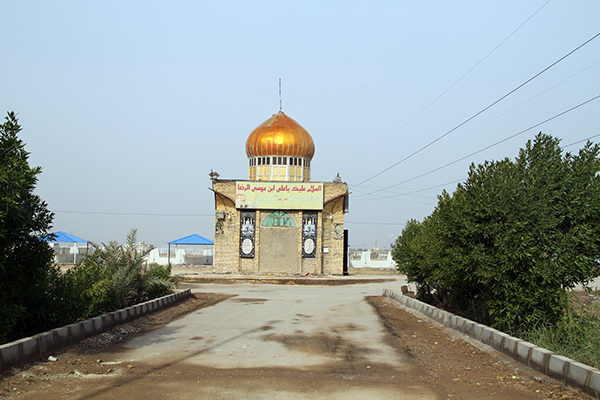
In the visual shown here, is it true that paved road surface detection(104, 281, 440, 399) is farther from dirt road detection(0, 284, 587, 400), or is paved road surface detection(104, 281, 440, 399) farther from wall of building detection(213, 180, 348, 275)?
wall of building detection(213, 180, 348, 275)

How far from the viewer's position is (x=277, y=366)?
7492 millimetres

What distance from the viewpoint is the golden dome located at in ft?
120

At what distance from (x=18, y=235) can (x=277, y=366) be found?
13.5 ft

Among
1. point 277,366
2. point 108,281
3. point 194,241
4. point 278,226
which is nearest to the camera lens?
point 277,366

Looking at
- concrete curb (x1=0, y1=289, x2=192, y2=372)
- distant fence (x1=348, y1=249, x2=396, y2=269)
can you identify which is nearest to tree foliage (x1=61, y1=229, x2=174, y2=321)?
concrete curb (x1=0, y1=289, x2=192, y2=372)

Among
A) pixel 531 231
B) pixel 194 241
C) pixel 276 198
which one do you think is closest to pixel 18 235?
pixel 531 231

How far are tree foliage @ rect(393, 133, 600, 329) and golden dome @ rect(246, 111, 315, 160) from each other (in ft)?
87.6

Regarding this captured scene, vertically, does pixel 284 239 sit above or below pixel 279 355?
above

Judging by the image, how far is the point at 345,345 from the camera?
9.38 metres

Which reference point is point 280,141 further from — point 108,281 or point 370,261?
point 108,281

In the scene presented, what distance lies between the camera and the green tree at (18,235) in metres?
6.98

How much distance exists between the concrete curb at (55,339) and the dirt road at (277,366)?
195mm

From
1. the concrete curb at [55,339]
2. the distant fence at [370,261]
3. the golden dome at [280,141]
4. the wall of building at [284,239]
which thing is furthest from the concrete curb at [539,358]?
the distant fence at [370,261]

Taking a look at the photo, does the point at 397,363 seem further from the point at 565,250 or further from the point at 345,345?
the point at 565,250
